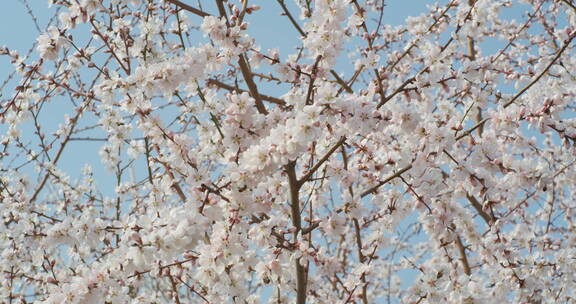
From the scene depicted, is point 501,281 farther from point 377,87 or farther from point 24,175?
point 24,175

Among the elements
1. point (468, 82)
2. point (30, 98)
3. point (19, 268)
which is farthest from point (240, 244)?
point (19, 268)

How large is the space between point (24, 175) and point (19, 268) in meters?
0.98

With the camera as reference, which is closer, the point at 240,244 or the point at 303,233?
the point at 240,244

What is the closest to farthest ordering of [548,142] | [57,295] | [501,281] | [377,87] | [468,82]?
1. [57,295]
2. [377,87]
3. [468,82]
4. [501,281]
5. [548,142]

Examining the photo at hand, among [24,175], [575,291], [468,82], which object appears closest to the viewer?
[468,82]

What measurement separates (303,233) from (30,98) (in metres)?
2.56

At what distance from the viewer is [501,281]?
159 inches

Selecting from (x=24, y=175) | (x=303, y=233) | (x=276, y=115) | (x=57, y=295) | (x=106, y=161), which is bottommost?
A: (x=57, y=295)

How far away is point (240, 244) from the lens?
9.68ft

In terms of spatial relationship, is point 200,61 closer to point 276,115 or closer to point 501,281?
point 276,115

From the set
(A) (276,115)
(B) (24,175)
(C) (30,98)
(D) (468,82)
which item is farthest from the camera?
(B) (24,175)

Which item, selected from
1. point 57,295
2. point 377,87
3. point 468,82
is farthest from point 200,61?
point 468,82

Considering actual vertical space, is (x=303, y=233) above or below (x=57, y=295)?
above

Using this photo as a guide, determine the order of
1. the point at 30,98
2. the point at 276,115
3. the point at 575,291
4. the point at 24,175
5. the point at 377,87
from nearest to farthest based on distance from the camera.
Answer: the point at 276,115
the point at 377,87
the point at 30,98
the point at 24,175
the point at 575,291
